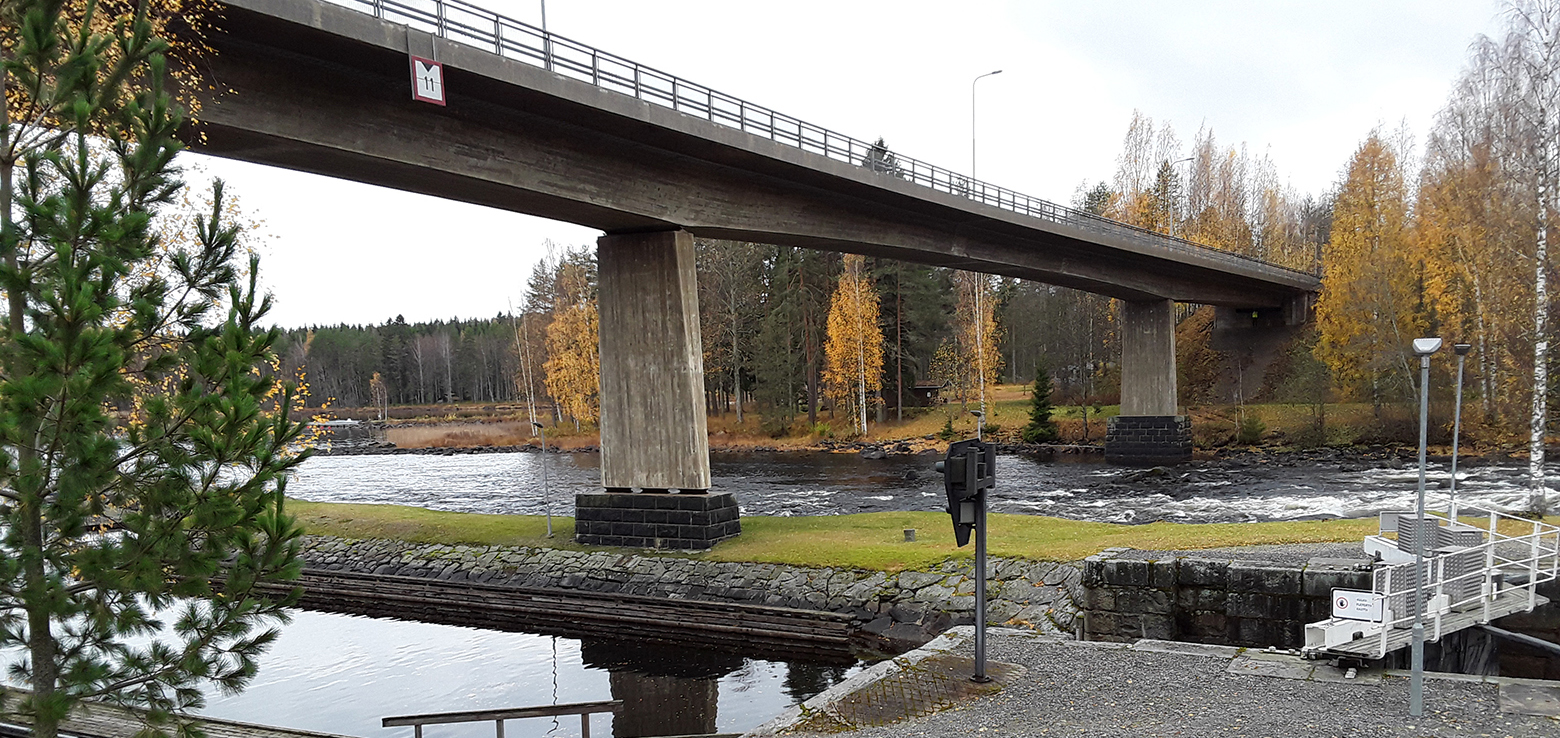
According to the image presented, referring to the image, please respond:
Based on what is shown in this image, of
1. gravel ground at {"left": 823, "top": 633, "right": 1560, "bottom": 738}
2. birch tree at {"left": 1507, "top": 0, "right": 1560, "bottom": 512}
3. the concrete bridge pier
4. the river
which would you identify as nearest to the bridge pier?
the river

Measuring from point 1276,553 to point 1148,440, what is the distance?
102ft

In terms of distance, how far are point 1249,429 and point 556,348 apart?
136ft

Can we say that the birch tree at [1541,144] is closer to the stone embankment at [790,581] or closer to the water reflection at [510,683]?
the stone embankment at [790,581]

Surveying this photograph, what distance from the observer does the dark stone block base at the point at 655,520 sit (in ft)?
65.3

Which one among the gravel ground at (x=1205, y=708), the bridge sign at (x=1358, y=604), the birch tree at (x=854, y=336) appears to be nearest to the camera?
the gravel ground at (x=1205, y=708)

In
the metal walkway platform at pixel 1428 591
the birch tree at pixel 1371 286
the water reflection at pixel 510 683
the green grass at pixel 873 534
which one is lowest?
the water reflection at pixel 510 683

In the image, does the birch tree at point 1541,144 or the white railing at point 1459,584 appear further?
the birch tree at point 1541,144

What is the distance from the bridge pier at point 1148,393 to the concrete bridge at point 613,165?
42.8ft

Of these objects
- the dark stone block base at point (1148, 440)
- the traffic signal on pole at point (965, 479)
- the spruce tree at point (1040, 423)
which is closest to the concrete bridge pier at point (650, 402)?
the traffic signal on pole at point (965, 479)

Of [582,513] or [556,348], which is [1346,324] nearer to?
[582,513]

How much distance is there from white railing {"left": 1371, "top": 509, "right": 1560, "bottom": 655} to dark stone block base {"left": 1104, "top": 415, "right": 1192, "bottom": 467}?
100 feet

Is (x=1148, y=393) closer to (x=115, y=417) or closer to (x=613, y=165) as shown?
(x=613, y=165)

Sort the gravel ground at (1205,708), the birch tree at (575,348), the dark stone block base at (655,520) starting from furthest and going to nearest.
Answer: the birch tree at (575,348) < the dark stone block base at (655,520) < the gravel ground at (1205,708)

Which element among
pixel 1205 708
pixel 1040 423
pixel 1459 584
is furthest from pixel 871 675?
pixel 1040 423
